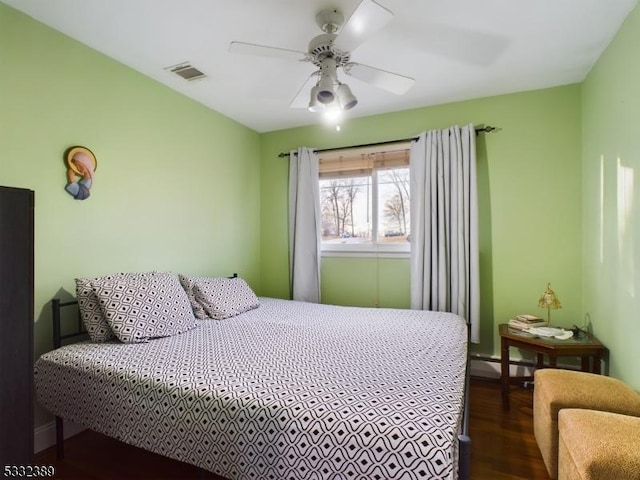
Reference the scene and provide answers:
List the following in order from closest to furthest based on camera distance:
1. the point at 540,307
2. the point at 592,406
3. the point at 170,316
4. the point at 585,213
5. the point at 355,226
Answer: the point at 592,406
the point at 170,316
the point at 585,213
the point at 540,307
the point at 355,226

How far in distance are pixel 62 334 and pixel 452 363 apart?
2.27 m

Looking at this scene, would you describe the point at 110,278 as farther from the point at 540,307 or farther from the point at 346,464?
the point at 540,307

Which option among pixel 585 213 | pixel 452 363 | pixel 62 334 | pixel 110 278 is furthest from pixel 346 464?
pixel 585 213

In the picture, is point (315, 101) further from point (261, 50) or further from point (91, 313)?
point (91, 313)

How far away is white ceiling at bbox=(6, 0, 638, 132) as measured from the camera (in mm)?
1826

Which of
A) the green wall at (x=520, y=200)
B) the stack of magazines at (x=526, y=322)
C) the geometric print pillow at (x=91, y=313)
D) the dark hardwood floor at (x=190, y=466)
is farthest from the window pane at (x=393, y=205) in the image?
the geometric print pillow at (x=91, y=313)

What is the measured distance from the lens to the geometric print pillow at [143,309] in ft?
6.35

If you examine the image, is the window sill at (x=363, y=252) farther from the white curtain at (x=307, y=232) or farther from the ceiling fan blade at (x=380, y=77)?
the ceiling fan blade at (x=380, y=77)

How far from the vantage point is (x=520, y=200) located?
2924 mm

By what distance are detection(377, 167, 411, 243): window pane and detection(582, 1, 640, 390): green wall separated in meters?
1.43

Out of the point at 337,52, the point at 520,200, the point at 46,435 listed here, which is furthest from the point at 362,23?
the point at 46,435

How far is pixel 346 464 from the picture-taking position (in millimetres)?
1109

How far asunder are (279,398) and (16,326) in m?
0.98

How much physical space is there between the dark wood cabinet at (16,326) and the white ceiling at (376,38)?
1.31 m
